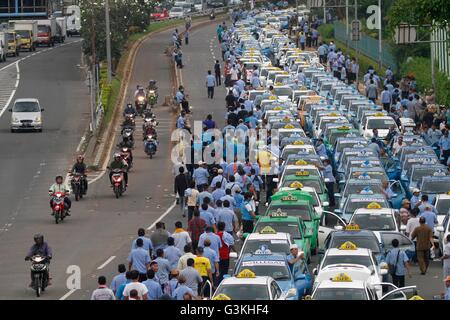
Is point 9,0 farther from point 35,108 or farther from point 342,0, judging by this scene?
point 35,108

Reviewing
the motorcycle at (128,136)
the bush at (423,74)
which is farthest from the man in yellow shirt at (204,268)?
the bush at (423,74)

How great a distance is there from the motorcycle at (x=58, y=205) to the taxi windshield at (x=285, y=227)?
8.17 m

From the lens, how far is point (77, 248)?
34.4 m

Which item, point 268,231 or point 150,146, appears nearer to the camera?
point 268,231

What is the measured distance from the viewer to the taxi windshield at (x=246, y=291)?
23.8 m

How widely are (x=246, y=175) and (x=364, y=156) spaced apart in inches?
218

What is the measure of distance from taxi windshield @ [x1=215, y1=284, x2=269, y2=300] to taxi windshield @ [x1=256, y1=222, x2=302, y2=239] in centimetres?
712

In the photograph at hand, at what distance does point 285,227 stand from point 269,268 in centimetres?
492

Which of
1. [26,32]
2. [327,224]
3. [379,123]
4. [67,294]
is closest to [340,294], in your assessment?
[67,294]

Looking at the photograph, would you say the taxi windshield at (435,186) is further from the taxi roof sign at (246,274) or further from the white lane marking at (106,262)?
the taxi roof sign at (246,274)

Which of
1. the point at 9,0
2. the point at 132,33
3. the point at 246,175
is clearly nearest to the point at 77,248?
the point at 246,175

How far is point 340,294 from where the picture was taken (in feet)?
77.1

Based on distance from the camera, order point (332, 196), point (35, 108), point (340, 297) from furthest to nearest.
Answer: point (35, 108)
point (332, 196)
point (340, 297)

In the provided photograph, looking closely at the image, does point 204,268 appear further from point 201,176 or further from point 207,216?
point 201,176
